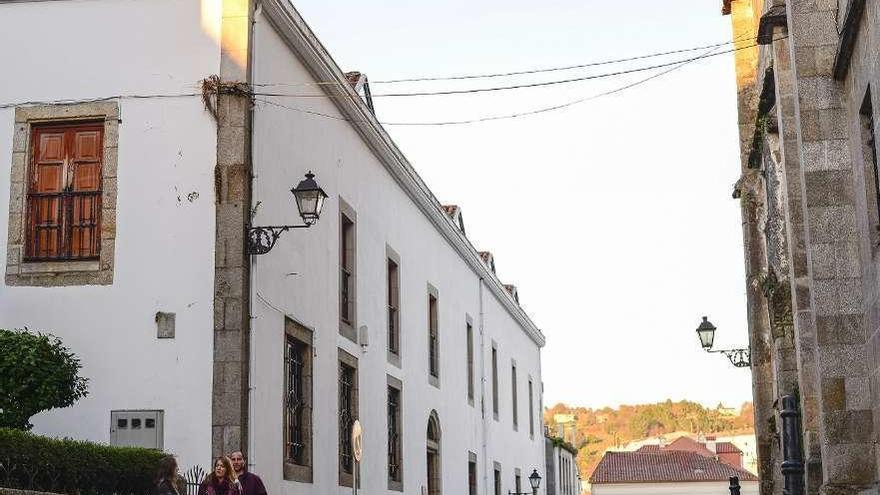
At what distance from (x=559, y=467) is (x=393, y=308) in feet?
78.8

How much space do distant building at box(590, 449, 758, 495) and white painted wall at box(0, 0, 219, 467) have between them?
64.6m

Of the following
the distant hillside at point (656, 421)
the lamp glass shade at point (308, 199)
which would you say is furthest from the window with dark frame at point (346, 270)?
the distant hillside at point (656, 421)

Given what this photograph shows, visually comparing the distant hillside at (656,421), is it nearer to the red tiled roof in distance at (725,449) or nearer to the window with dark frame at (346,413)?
the red tiled roof in distance at (725,449)

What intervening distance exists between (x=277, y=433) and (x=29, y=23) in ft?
18.3

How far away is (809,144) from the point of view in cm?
1188

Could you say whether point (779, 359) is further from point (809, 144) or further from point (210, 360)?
point (210, 360)

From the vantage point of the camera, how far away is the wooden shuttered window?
14023mm

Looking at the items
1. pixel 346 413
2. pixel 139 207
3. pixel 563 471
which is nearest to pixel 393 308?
pixel 346 413

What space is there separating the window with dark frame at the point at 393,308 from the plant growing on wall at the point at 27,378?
8.99m

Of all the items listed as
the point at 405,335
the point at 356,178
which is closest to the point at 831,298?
the point at 356,178

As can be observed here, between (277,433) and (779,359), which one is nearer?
(277,433)

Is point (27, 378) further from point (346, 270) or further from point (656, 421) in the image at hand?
point (656, 421)

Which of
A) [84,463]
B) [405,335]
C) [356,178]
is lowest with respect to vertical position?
[84,463]

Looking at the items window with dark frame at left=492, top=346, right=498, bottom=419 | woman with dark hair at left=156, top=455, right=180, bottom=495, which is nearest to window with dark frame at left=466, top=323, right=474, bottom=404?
window with dark frame at left=492, top=346, right=498, bottom=419
